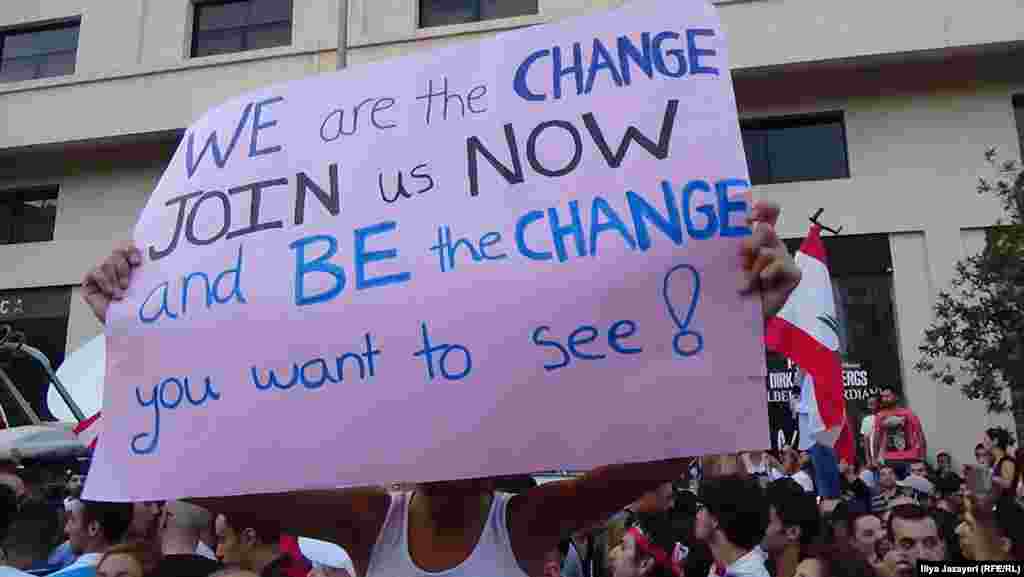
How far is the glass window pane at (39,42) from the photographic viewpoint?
20.1 meters

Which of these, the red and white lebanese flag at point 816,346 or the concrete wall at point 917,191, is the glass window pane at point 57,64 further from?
the red and white lebanese flag at point 816,346

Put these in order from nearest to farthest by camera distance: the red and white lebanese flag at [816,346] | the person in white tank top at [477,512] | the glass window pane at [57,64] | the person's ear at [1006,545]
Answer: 1. the person in white tank top at [477,512]
2. the person's ear at [1006,545]
3. the red and white lebanese flag at [816,346]
4. the glass window pane at [57,64]

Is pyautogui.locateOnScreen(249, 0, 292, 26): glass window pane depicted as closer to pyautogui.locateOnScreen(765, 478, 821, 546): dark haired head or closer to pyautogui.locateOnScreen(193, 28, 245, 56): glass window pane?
pyautogui.locateOnScreen(193, 28, 245, 56): glass window pane

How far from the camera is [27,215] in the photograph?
19.9m

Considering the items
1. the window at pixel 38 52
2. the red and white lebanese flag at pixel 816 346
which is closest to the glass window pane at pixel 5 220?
the window at pixel 38 52

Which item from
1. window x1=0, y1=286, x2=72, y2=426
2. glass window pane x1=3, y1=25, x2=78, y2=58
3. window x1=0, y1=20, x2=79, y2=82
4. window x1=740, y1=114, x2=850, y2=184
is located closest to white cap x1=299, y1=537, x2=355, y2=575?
window x1=740, y1=114, x2=850, y2=184

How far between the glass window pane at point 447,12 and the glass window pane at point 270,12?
2.98 metres

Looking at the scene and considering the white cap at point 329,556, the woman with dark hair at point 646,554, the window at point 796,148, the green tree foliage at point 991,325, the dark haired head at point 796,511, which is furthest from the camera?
the window at point 796,148

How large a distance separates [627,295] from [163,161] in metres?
18.6

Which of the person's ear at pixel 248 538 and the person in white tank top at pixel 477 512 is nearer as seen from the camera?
the person in white tank top at pixel 477 512

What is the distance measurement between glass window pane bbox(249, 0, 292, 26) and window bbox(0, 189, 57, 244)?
5.86 m

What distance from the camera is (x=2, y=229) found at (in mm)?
20188

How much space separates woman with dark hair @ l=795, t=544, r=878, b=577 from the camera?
3135 millimetres

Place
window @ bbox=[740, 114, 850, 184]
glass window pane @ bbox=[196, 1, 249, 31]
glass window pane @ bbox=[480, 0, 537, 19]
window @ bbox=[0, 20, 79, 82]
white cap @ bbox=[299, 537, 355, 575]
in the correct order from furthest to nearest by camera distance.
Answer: window @ bbox=[0, 20, 79, 82] → glass window pane @ bbox=[196, 1, 249, 31] → glass window pane @ bbox=[480, 0, 537, 19] → window @ bbox=[740, 114, 850, 184] → white cap @ bbox=[299, 537, 355, 575]
